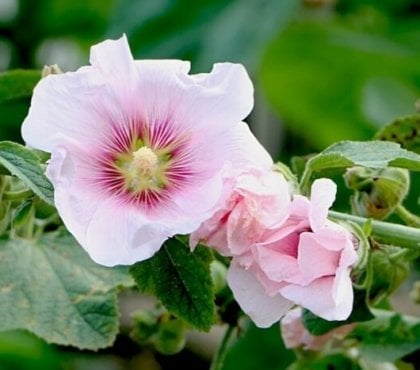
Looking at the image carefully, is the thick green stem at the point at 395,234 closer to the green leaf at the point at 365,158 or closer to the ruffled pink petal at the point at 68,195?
the green leaf at the point at 365,158

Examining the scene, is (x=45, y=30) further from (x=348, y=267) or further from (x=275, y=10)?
(x=348, y=267)

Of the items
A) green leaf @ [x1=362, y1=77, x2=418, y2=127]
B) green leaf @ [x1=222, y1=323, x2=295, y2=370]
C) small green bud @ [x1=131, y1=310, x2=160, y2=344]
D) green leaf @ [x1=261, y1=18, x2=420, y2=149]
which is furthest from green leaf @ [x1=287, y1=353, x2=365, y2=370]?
green leaf @ [x1=261, y1=18, x2=420, y2=149]

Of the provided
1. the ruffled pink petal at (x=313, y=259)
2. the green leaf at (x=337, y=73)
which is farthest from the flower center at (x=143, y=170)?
the green leaf at (x=337, y=73)

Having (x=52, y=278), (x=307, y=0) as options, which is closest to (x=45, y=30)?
(x=307, y=0)

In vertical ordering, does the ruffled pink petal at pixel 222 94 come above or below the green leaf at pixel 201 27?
above

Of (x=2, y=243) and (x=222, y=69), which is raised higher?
(x=222, y=69)
